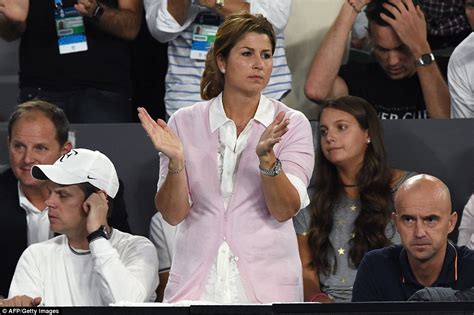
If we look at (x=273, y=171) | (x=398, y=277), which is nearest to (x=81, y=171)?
(x=273, y=171)

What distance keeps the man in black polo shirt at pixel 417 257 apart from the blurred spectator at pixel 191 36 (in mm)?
1429

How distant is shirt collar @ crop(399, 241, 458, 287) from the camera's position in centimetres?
401

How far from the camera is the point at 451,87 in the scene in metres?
5.43

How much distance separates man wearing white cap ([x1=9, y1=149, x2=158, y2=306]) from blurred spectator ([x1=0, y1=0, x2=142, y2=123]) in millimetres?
984

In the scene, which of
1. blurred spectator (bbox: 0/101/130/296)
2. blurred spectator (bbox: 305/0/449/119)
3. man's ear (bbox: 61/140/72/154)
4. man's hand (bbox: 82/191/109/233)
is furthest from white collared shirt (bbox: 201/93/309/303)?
blurred spectator (bbox: 305/0/449/119)

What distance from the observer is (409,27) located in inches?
216

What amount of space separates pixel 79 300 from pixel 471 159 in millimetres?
1866

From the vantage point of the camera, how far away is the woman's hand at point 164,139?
13.0ft

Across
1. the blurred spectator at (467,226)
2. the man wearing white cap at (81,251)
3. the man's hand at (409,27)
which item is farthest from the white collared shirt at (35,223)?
the man's hand at (409,27)

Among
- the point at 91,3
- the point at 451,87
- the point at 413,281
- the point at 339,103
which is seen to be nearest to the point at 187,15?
the point at 91,3

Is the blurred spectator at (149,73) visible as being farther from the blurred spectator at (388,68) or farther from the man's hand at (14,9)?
the blurred spectator at (388,68)

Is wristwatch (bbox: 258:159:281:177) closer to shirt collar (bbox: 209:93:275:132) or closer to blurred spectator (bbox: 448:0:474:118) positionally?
shirt collar (bbox: 209:93:275:132)

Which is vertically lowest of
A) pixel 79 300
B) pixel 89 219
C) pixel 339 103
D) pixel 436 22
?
pixel 79 300

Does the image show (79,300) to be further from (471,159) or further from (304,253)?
(471,159)
